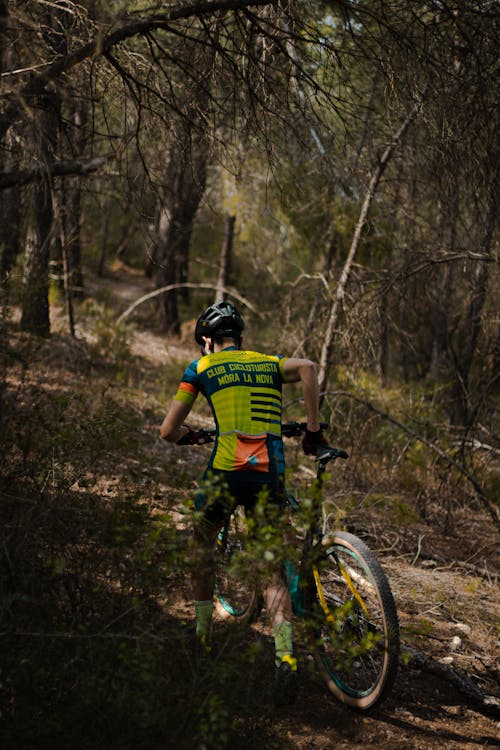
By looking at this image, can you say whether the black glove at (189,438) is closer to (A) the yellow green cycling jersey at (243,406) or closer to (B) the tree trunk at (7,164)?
(A) the yellow green cycling jersey at (243,406)

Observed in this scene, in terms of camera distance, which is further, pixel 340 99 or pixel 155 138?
pixel 155 138

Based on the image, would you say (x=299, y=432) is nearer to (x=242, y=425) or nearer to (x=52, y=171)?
(x=242, y=425)

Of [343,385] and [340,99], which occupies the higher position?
[340,99]

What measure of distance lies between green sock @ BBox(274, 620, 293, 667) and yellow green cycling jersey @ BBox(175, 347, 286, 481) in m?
0.75

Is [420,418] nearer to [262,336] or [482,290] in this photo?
[482,290]

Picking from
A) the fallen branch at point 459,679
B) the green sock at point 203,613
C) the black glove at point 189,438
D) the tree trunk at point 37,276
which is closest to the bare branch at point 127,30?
the tree trunk at point 37,276

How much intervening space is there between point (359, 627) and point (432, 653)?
48.1 inches

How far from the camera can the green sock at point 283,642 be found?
3586 millimetres

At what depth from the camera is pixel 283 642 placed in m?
3.62

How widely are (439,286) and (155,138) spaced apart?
9.44 metres

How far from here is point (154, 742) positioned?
300 cm

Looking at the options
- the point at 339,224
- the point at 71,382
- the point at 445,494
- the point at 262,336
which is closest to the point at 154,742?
the point at 445,494

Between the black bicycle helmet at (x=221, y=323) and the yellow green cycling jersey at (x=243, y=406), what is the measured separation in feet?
0.65

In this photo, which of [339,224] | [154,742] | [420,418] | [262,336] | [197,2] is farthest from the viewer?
[262,336]
